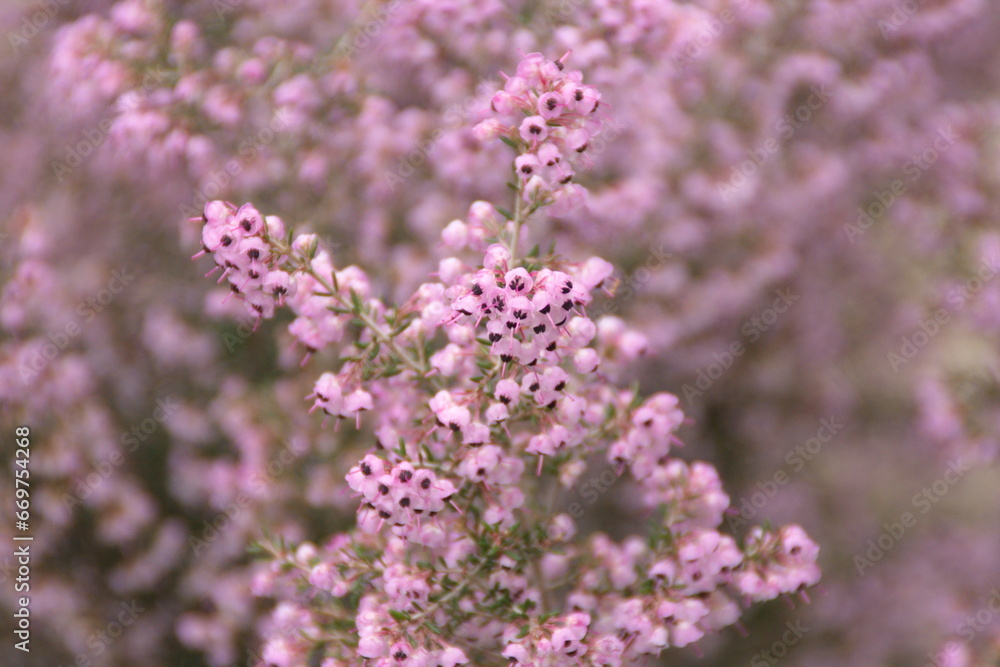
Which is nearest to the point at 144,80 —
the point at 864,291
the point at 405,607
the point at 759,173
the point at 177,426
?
the point at 177,426

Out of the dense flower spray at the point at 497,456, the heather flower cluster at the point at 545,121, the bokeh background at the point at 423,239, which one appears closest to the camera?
the dense flower spray at the point at 497,456

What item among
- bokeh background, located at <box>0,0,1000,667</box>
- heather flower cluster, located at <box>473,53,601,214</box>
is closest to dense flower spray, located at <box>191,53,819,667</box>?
heather flower cluster, located at <box>473,53,601,214</box>

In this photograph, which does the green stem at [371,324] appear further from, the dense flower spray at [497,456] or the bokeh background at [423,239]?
the bokeh background at [423,239]

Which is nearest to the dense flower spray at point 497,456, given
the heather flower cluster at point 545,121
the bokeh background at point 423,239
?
the heather flower cluster at point 545,121

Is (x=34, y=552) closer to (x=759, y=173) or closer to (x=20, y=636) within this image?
(x=20, y=636)

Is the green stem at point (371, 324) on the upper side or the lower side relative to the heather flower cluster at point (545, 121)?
lower

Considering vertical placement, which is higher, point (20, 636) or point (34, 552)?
point (34, 552)

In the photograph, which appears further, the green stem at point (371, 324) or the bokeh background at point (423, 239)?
the bokeh background at point (423, 239)
